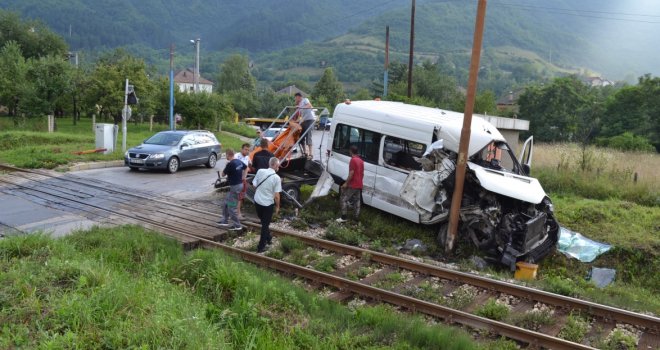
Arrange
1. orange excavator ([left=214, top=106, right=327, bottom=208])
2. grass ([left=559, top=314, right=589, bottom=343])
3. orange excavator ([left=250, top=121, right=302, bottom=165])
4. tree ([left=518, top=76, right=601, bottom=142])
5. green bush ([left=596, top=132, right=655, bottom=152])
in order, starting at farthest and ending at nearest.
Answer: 1. tree ([left=518, top=76, right=601, bottom=142])
2. green bush ([left=596, top=132, right=655, bottom=152])
3. orange excavator ([left=250, top=121, right=302, bottom=165])
4. orange excavator ([left=214, top=106, right=327, bottom=208])
5. grass ([left=559, top=314, right=589, bottom=343])

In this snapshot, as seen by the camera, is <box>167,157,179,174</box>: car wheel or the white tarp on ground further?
<box>167,157,179,174</box>: car wheel

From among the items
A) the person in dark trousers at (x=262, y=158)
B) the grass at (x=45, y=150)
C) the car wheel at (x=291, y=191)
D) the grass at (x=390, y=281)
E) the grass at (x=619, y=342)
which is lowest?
the grass at (x=390, y=281)

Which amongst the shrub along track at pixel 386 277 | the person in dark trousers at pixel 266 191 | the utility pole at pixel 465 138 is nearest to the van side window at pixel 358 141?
the utility pole at pixel 465 138

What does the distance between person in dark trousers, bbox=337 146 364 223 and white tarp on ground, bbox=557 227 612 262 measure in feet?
13.5

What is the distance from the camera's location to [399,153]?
36.5 ft

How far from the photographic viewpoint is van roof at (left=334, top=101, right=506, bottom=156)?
33.8 ft

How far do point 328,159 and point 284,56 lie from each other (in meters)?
176

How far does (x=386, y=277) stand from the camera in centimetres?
806

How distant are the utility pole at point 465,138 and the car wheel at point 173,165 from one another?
11177 mm

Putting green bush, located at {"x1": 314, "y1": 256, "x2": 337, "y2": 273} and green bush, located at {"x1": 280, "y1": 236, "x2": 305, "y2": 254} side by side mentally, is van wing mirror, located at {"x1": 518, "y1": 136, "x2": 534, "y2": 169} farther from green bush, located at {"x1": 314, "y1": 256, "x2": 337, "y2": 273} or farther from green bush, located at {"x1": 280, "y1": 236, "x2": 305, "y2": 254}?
green bush, located at {"x1": 280, "y1": 236, "x2": 305, "y2": 254}

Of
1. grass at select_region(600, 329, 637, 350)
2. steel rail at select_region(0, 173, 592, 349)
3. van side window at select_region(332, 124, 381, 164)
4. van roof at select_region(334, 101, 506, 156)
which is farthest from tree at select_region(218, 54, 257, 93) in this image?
grass at select_region(600, 329, 637, 350)

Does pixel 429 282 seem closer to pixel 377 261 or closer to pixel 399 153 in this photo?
pixel 377 261

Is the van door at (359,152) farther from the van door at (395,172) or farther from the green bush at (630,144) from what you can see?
the green bush at (630,144)

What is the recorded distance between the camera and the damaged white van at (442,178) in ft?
31.1
